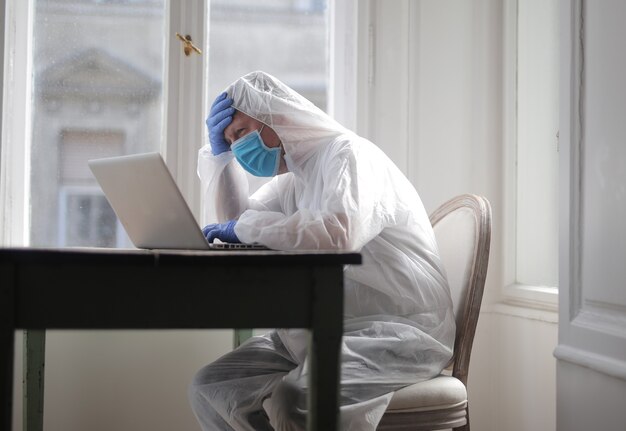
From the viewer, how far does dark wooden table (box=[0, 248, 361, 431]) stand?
0.87 metres

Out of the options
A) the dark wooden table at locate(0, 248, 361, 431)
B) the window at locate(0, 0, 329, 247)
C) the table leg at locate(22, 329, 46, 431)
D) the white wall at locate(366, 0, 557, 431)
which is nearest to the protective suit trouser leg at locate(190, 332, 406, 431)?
the dark wooden table at locate(0, 248, 361, 431)

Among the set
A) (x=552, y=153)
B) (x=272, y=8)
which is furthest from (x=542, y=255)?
(x=272, y=8)

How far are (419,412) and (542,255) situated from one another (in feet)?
3.05

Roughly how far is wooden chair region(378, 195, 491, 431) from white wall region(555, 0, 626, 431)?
0.19 m

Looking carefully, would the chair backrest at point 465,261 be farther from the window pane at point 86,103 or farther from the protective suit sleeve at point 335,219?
the window pane at point 86,103

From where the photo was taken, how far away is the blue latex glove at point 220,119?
1.71 metres

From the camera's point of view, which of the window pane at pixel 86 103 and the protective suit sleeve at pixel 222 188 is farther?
the window pane at pixel 86 103

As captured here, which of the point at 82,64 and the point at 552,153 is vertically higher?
the point at 82,64

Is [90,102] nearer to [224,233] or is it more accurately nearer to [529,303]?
[224,233]

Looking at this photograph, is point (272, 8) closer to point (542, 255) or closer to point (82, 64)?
point (82, 64)

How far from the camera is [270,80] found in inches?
66.5

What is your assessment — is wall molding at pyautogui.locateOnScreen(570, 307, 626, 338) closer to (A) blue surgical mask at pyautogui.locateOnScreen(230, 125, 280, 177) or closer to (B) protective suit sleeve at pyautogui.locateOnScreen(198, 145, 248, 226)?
(A) blue surgical mask at pyautogui.locateOnScreen(230, 125, 280, 177)

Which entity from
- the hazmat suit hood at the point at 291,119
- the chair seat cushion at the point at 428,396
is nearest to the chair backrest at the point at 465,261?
the chair seat cushion at the point at 428,396

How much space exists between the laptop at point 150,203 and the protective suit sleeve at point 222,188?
401 millimetres
